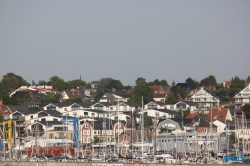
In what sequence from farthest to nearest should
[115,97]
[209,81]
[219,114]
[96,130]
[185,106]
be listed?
[209,81]
[115,97]
[185,106]
[219,114]
[96,130]

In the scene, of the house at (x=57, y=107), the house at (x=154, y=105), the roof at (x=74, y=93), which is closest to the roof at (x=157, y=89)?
the roof at (x=74, y=93)

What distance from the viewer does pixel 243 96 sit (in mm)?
132875

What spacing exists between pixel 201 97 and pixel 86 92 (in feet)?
101

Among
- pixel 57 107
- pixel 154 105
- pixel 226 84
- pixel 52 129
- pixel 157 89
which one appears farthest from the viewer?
pixel 157 89

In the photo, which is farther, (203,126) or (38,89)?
(38,89)

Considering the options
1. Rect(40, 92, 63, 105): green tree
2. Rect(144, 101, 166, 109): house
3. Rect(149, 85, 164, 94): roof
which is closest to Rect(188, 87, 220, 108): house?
Rect(144, 101, 166, 109): house

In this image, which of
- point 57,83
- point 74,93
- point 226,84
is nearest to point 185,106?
point 226,84

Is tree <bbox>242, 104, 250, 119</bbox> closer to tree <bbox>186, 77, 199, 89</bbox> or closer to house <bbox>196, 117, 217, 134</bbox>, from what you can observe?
house <bbox>196, 117, 217, 134</bbox>

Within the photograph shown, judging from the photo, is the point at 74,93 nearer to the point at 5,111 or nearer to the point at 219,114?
the point at 5,111

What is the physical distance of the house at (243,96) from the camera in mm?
132462

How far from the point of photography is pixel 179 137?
8669cm

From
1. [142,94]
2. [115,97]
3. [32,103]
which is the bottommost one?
[32,103]

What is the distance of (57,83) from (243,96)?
165 ft

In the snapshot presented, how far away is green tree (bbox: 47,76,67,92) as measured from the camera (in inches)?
6452
